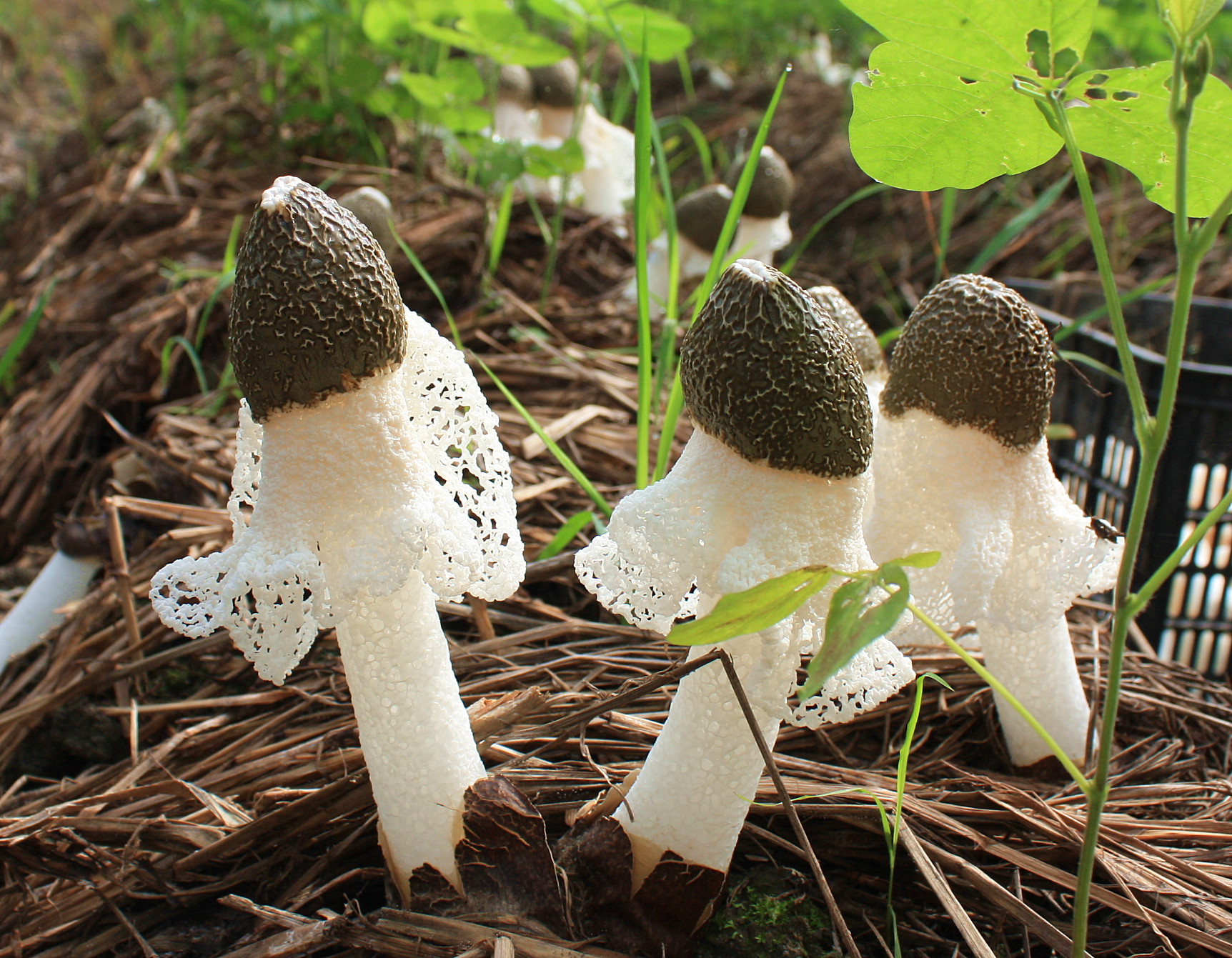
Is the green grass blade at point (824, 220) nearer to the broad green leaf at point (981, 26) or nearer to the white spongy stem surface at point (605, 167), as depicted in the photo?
the broad green leaf at point (981, 26)

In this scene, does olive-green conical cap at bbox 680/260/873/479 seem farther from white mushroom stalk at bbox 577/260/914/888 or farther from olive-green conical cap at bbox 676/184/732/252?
olive-green conical cap at bbox 676/184/732/252

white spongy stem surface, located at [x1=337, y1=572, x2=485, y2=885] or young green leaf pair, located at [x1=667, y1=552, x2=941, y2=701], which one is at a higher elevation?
young green leaf pair, located at [x1=667, y1=552, x2=941, y2=701]

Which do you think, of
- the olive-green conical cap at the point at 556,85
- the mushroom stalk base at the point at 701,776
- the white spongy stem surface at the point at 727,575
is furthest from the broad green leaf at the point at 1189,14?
the olive-green conical cap at the point at 556,85

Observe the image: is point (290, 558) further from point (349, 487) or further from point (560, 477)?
point (560, 477)

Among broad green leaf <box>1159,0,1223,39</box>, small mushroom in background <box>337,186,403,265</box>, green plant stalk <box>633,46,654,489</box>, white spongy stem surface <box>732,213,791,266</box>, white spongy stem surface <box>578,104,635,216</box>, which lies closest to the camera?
broad green leaf <box>1159,0,1223,39</box>

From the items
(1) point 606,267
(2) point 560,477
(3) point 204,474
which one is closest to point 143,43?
(1) point 606,267

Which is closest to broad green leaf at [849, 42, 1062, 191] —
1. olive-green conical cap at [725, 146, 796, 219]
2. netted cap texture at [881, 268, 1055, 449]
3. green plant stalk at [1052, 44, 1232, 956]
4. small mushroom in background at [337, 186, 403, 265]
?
green plant stalk at [1052, 44, 1232, 956]
